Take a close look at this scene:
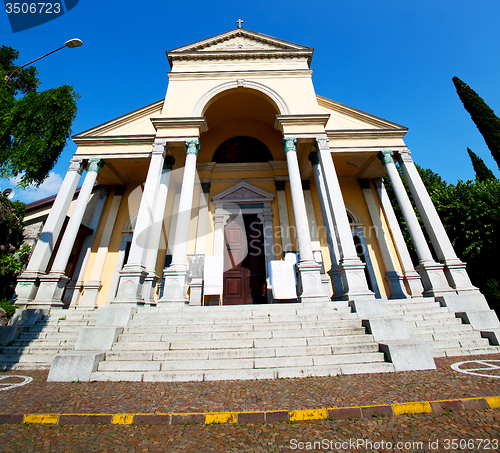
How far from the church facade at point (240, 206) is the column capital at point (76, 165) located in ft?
0.18

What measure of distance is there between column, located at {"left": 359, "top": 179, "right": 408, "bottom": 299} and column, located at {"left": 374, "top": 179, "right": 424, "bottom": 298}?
0.34 metres

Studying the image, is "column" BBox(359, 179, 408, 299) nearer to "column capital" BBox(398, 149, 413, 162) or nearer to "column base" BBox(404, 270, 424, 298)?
"column base" BBox(404, 270, 424, 298)

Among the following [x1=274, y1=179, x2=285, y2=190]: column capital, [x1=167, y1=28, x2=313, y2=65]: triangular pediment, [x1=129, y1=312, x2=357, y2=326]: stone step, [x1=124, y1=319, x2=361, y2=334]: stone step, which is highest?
[x1=167, y1=28, x2=313, y2=65]: triangular pediment

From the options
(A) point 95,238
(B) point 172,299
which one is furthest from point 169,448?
(A) point 95,238

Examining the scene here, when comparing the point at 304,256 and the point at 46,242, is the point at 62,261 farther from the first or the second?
the point at 304,256

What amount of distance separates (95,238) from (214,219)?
6015 mm

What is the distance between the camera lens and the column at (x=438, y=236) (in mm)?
8484

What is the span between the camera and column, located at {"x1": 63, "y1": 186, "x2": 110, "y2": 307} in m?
11.4

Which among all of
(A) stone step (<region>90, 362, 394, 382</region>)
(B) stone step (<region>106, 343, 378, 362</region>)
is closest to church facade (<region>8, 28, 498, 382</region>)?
(B) stone step (<region>106, 343, 378, 362</region>)

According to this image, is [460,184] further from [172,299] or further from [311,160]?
[172,299]

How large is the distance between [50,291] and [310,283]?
28.4 ft

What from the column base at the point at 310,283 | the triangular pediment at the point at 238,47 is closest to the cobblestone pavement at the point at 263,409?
the column base at the point at 310,283

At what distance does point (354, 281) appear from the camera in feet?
25.4

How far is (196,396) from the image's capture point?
3.91 meters
